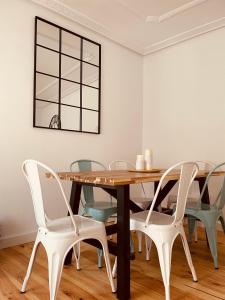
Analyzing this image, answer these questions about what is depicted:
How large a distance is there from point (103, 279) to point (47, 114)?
5.56ft

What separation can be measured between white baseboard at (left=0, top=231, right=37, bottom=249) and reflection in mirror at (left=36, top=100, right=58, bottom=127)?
43.8 inches

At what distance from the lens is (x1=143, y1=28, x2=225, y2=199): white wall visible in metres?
3.08

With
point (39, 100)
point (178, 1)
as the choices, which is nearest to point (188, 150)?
point (178, 1)

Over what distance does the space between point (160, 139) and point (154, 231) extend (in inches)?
88.3

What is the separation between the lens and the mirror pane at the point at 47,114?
8.57ft

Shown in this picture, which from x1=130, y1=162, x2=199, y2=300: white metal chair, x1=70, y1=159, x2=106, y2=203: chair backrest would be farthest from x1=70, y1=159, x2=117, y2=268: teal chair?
x1=130, y1=162, x2=199, y2=300: white metal chair

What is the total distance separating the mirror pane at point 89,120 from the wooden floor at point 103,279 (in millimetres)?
1444

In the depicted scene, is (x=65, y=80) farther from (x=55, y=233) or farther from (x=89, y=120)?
(x=55, y=233)

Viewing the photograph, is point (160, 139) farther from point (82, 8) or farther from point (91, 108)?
point (82, 8)

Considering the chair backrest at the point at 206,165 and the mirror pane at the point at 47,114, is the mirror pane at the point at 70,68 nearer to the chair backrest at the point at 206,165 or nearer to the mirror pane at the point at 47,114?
the mirror pane at the point at 47,114

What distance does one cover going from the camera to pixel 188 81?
3348 millimetres

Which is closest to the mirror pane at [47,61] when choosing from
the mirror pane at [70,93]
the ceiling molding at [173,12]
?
the mirror pane at [70,93]

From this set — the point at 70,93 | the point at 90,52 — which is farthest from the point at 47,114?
the point at 90,52

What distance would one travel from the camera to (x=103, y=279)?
69.2 inches
